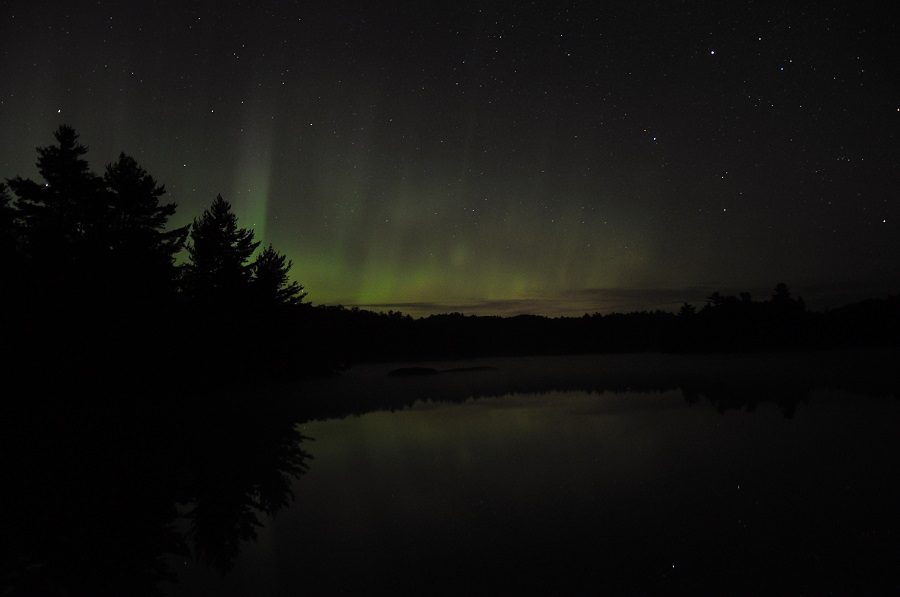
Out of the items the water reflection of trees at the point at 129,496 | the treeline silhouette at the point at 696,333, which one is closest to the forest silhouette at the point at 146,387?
the water reflection of trees at the point at 129,496

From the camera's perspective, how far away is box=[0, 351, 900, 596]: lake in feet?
20.2

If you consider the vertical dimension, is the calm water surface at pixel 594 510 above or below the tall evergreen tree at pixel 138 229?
below

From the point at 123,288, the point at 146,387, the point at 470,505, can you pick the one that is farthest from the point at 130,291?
the point at 470,505

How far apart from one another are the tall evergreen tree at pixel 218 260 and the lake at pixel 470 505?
1688 centimetres

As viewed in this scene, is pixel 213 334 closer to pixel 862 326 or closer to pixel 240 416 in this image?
pixel 240 416

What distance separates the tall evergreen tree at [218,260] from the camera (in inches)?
1384

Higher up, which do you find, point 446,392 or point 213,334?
point 213,334

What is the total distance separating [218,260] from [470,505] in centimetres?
3291

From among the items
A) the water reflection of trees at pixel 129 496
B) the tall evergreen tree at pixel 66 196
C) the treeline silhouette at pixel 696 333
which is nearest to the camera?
the water reflection of trees at pixel 129 496

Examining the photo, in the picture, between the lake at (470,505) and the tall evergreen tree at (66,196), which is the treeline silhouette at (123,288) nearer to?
the tall evergreen tree at (66,196)

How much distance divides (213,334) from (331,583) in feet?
91.8

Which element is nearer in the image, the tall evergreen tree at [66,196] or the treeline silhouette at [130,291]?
the treeline silhouette at [130,291]

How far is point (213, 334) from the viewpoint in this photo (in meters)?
31.3

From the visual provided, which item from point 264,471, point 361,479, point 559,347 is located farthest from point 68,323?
point 559,347
